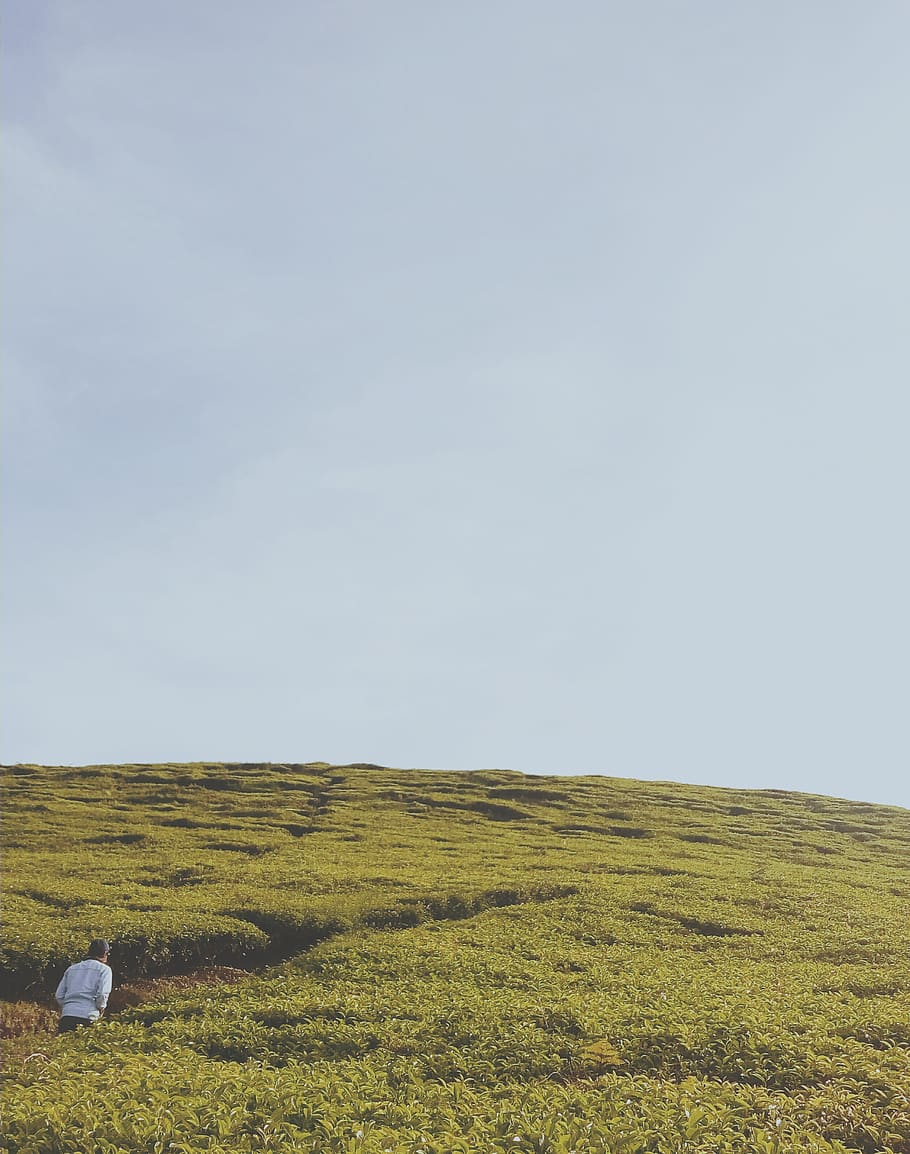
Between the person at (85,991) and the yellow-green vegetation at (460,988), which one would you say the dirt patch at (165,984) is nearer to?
the yellow-green vegetation at (460,988)

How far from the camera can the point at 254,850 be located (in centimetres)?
4434

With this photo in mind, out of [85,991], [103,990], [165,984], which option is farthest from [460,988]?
[165,984]

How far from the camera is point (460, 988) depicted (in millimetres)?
18844

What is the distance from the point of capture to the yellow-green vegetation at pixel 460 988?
34.8ft

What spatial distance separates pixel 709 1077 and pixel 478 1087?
3.79 meters

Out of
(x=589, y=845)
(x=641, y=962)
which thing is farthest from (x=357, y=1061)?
(x=589, y=845)

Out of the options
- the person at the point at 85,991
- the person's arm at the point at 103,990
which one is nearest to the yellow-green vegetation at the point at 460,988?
the person's arm at the point at 103,990

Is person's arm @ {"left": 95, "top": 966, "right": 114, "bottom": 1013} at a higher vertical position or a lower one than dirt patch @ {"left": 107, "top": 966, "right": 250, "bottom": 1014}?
higher

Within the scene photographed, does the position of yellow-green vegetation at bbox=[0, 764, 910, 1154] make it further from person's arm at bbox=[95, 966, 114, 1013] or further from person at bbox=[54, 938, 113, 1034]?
person at bbox=[54, 938, 113, 1034]

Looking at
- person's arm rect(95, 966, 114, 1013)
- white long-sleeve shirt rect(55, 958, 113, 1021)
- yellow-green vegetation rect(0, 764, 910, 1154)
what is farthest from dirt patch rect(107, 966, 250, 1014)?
white long-sleeve shirt rect(55, 958, 113, 1021)

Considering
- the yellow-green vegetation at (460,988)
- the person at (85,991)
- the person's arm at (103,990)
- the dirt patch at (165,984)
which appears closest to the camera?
the yellow-green vegetation at (460,988)

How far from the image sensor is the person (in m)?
17.9

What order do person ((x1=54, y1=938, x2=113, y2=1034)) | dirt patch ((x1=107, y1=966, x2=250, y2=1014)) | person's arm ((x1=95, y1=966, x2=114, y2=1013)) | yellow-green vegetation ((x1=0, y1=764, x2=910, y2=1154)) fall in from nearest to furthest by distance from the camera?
1. yellow-green vegetation ((x1=0, y1=764, x2=910, y2=1154))
2. person ((x1=54, y1=938, x2=113, y2=1034))
3. person's arm ((x1=95, y1=966, x2=114, y2=1013))
4. dirt patch ((x1=107, y1=966, x2=250, y2=1014))

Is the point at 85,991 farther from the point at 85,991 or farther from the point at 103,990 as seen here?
the point at 103,990
